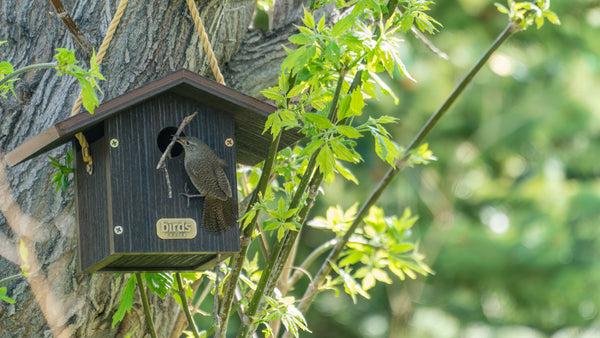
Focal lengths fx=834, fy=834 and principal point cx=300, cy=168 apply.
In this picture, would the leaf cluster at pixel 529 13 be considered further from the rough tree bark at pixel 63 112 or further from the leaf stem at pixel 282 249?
the rough tree bark at pixel 63 112

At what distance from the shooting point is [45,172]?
7.23 feet

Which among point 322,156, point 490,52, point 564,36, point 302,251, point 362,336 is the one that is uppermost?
point 564,36

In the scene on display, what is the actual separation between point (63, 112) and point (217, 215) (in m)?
0.61

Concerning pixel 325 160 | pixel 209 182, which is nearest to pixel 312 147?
pixel 325 160

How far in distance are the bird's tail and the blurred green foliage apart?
5.75 m

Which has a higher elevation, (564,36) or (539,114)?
(564,36)

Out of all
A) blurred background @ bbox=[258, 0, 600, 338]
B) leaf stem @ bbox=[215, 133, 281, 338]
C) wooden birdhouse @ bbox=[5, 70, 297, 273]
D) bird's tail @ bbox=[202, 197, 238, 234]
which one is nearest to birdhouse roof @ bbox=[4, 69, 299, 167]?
wooden birdhouse @ bbox=[5, 70, 297, 273]

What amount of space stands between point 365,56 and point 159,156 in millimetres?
518

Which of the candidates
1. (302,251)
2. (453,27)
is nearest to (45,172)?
(302,251)

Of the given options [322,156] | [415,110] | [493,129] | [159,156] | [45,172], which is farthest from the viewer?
[493,129]

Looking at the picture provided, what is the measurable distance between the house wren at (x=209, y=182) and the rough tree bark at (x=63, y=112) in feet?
1.49

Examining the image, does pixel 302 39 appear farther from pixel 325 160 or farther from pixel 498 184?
pixel 498 184

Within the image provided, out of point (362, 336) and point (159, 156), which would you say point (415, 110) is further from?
point (159, 156)

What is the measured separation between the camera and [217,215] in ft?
6.22
